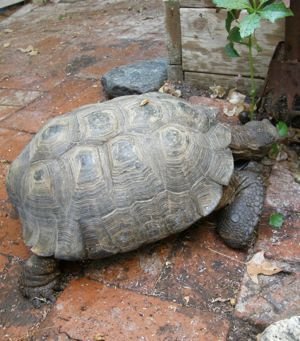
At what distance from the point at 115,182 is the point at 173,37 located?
159cm

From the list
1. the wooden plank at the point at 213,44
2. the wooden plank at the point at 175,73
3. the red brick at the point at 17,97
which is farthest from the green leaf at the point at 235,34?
the red brick at the point at 17,97

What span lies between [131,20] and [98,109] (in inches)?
139

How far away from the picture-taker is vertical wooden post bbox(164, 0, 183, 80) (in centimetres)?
309

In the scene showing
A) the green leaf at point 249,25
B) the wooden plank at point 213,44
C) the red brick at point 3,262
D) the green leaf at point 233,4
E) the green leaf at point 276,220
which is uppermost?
the green leaf at point 233,4

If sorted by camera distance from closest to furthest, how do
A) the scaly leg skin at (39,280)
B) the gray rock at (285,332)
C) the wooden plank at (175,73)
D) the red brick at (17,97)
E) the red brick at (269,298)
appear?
the gray rock at (285,332), the red brick at (269,298), the scaly leg skin at (39,280), the wooden plank at (175,73), the red brick at (17,97)

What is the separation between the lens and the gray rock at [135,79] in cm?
332

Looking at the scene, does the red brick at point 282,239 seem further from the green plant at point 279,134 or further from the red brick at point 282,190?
the green plant at point 279,134

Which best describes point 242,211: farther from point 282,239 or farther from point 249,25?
point 249,25

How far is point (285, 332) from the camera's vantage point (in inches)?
55.4

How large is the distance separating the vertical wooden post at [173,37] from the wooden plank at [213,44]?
53 millimetres

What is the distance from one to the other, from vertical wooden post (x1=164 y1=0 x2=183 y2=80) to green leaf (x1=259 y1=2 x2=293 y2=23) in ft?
3.42

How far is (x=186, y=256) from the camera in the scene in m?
2.14

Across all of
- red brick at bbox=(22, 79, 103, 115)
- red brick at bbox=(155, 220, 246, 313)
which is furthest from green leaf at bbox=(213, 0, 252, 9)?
red brick at bbox=(22, 79, 103, 115)

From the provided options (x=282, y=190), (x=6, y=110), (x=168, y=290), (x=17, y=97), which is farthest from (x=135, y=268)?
(x=17, y=97)
